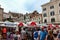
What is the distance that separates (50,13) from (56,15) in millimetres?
3607

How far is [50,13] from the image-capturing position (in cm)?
5709

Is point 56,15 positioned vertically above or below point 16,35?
above

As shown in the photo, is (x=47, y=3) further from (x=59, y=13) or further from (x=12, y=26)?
(x=12, y=26)

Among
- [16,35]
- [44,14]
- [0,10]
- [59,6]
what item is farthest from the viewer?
[0,10]

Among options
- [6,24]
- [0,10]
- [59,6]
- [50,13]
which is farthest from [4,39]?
[0,10]

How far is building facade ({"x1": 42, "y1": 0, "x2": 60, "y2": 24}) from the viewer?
5296 cm

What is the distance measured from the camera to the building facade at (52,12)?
52963 millimetres

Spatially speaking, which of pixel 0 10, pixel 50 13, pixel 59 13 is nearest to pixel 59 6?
pixel 59 13

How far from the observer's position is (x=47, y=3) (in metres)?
57.6

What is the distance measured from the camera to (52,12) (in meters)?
55.8

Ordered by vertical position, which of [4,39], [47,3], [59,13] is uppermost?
[47,3]

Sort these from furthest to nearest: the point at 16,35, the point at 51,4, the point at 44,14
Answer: the point at 44,14 → the point at 51,4 → the point at 16,35

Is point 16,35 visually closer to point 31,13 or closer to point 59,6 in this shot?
point 59,6

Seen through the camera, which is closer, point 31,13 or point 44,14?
point 44,14
